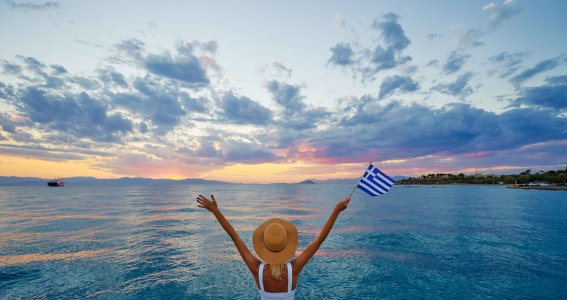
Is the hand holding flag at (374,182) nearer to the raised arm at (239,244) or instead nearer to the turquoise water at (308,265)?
the raised arm at (239,244)

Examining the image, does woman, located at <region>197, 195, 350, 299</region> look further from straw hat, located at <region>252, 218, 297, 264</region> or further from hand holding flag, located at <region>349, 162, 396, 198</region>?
hand holding flag, located at <region>349, 162, 396, 198</region>

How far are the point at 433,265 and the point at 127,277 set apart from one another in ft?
57.7

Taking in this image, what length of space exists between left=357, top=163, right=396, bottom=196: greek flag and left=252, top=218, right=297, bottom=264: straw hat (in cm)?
407

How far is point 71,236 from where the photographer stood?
27.1 metres

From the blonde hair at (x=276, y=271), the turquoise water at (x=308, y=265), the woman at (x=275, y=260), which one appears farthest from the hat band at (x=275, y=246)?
the turquoise water at (x=308, y=265)

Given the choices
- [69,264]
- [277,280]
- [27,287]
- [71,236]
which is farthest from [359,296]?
[71,236]

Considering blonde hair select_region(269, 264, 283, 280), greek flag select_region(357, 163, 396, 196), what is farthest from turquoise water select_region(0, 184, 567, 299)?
blonde hair select_region(269, 264, 283, 280)

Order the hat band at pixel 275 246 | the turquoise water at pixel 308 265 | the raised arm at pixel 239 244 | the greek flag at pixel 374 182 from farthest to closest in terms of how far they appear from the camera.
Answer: the turquoise water at pixel 308 265 → the greek flag at pixel 374 182 → the raised arm at pixel 239 244 → the hat band at pixel 275 246

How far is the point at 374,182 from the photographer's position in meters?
7.56

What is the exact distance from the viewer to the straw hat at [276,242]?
141 inches

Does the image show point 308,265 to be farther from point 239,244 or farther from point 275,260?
point 275,260

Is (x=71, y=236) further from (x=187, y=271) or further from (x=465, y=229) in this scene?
(x=465, y=229)

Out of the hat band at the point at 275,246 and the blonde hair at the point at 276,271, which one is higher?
the hat band at the point at 275,246

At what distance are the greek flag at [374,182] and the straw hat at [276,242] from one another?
4069 millimetres
